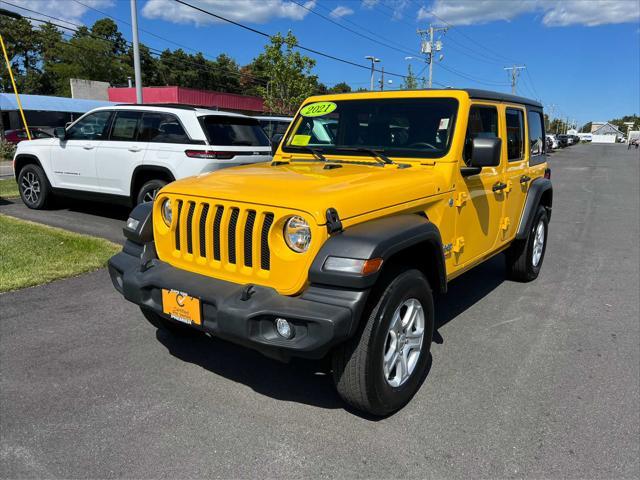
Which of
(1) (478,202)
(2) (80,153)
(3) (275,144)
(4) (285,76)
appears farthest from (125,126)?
(4) (285,76)

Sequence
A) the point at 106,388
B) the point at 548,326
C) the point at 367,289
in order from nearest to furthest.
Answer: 1. the point at 367,289
2. the point at 106,388
3. the point at 548,326

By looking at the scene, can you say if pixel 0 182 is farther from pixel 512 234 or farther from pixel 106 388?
pixel 512 234

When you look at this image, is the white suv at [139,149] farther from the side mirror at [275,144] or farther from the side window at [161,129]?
the side mirror at [275,144]

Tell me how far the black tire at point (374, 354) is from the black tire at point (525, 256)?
2.99 m

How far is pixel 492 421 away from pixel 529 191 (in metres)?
3.03

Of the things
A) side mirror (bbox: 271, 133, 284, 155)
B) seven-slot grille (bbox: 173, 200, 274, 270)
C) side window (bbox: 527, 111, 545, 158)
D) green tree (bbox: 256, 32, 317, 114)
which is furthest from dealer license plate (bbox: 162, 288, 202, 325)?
green tree (bbox: 256, 32, 317, 114)

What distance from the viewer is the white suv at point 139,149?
7023 millimetres

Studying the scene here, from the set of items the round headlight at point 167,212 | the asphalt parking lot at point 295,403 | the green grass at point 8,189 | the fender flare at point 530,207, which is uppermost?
the round headlight at point 167,212

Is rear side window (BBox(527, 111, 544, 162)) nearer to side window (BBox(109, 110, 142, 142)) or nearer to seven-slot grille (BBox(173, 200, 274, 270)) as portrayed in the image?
seven-slot grille (BBox(173, 200, 274, 270))

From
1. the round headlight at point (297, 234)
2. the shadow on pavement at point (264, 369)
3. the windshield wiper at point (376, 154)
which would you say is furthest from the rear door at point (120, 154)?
the round headlight at point (297, 234)

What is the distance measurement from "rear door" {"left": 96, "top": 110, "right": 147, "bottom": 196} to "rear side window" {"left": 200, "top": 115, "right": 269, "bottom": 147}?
104cm

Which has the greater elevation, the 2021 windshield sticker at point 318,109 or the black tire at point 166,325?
the 2021 windshield sticker at point 318,109

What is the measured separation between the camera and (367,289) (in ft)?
8.27

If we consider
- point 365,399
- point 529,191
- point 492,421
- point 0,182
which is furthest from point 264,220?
point 0,182
